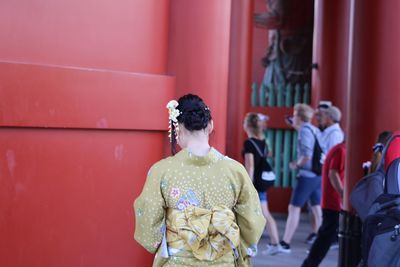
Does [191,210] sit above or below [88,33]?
below

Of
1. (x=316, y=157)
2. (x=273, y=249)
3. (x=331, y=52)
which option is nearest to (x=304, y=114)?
(x=316, y=157)

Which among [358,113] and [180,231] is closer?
[180,231]

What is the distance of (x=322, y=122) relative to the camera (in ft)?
27.6

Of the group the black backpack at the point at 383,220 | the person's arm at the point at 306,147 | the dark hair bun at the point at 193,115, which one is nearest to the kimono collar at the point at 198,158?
the dark hair bun at the point at 193,115

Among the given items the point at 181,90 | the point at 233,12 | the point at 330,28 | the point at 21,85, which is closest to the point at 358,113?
the point at 181,90

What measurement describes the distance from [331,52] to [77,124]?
27.2 feet

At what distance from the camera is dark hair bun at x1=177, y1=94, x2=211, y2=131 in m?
3.65

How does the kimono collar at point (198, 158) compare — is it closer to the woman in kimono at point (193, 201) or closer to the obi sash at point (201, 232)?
the woman in kimono at point (193, 201)

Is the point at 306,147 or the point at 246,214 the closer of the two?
the point at 246,214

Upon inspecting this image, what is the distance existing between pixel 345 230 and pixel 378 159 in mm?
1083

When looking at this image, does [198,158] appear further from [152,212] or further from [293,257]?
[293,257]

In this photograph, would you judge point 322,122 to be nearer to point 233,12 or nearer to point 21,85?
point 233,12

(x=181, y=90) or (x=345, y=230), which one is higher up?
(x=181, y=90)

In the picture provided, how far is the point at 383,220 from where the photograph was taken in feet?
13.3
